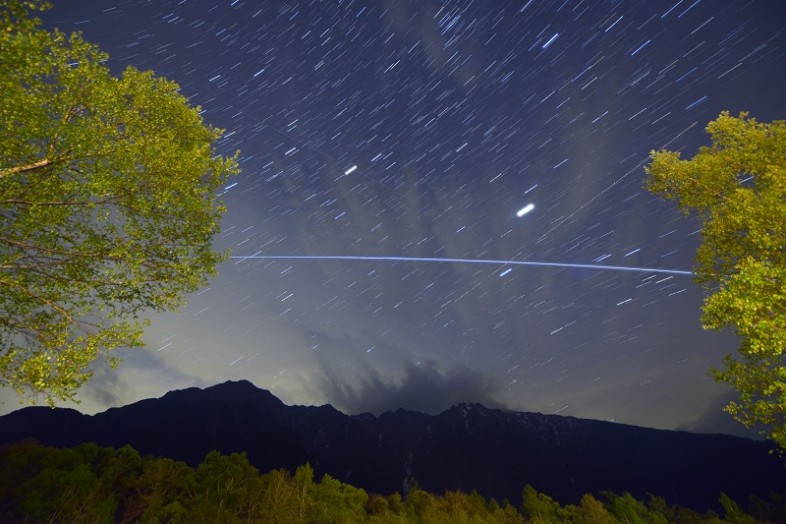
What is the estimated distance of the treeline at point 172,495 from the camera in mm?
36750

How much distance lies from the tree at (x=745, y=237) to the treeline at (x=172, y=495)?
38.2m

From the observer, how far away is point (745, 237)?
11.7 metres

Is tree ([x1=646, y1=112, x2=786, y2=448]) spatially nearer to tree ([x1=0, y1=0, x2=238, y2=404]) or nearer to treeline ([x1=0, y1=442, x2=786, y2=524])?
tree ([x1=0, y1=0, x2=238, y2=404])

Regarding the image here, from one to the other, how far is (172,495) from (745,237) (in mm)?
60521

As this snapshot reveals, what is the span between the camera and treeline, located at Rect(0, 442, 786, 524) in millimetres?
36750

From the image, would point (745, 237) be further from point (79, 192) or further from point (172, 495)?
point (172, 495)

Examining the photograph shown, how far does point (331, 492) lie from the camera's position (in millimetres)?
46719

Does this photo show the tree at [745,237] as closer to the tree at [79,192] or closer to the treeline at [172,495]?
the tree at [79,192]

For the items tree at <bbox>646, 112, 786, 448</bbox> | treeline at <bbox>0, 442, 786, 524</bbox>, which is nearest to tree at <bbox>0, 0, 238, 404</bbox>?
tree at <bbox>646, 112, 786, 448</bbox>

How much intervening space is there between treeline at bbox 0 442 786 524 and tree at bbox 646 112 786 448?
1504 inches

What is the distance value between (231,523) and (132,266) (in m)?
37.1

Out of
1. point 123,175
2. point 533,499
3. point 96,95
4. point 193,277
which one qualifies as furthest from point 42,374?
point 533,499

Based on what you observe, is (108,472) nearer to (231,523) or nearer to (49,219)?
(231,523)

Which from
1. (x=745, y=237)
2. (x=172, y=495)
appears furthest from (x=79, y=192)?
(x=172, y=495)
